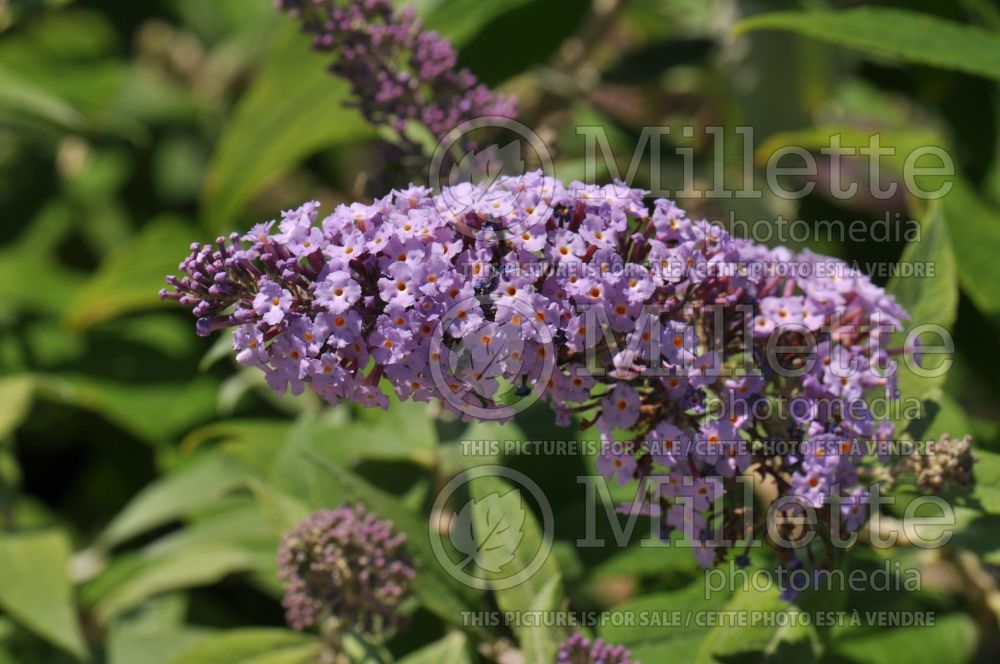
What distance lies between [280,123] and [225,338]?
71 centimetres

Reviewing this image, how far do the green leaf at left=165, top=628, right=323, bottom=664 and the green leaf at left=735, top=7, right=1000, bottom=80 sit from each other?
4.40 feet

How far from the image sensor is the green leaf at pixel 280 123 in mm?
2193

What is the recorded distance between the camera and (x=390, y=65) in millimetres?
1643

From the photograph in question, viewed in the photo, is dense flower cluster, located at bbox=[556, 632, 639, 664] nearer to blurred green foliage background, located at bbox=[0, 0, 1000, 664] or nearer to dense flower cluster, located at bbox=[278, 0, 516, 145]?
blurred green foliage background, located at bbox=[0, 0, 1000, 664]

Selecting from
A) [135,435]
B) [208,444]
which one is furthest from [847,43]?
[135,435]

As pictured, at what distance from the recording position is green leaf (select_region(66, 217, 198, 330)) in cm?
234

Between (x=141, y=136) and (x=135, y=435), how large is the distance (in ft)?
3.12

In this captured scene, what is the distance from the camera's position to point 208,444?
7.88 ft

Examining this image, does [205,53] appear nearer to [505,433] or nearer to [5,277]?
[5,277]

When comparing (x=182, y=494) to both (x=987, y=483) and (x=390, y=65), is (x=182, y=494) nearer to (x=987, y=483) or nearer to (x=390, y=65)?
Answer: (x=390, y=65)

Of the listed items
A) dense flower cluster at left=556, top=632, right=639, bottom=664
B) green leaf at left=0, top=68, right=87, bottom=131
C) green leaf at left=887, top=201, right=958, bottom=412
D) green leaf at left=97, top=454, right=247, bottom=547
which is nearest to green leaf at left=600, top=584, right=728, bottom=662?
dense flower cluster at left=556, top=632, right=639, bottom=664

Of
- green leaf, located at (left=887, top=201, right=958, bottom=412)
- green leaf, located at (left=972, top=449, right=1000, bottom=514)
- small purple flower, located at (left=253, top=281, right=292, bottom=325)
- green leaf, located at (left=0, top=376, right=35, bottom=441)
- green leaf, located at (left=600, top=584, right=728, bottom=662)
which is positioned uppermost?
small purple flower, located at (left=253, top=281, right=292, bottom=325)

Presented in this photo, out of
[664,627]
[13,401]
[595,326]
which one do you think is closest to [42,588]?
[13,401]

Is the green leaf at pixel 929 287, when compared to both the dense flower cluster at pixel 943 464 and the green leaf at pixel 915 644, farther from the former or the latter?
the green leaf at pixel 915 644
